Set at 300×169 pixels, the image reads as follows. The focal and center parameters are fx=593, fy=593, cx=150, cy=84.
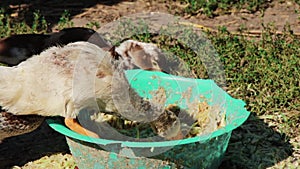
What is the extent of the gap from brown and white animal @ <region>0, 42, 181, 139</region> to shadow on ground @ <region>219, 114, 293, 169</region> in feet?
2.37

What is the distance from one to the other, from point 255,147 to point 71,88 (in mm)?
1631

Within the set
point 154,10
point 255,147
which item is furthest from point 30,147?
point 154,10

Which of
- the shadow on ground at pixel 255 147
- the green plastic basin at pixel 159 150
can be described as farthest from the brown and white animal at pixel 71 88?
the shadow on ground at pixel 255 147

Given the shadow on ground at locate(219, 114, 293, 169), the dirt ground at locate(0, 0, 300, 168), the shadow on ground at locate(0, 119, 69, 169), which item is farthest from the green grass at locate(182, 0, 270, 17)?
the shadow on ground at locate(0, 119, 69, 169)

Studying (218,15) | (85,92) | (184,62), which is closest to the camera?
(85,92)

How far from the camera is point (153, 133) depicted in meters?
4.33

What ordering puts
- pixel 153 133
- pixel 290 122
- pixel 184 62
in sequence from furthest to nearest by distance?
pixel 184 62 → pixel 290 122 → pixel 153 133

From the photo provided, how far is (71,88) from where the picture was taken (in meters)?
3.74

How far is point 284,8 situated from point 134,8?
1.92 meters

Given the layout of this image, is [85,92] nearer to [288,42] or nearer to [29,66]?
[29,66]

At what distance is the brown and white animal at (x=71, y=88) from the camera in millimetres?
3732

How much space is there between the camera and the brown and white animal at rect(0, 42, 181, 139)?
12.2ft

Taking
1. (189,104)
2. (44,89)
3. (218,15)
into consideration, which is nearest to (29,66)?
(44,89)

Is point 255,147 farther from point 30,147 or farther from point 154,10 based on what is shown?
point 154,10
